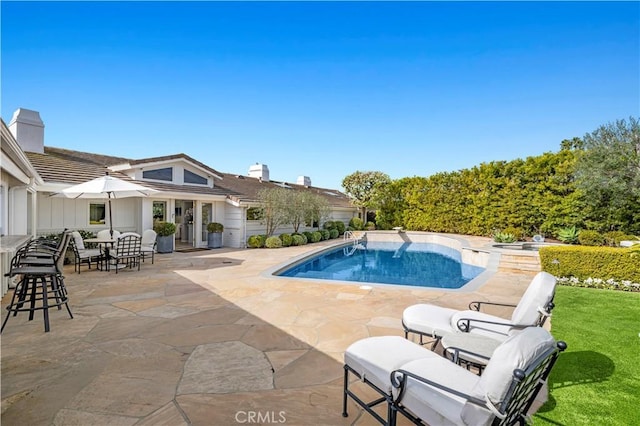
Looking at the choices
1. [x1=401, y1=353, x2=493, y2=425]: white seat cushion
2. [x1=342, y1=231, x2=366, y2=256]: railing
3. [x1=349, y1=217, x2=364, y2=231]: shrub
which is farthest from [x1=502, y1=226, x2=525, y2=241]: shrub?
[x1=401, y1=353, x2=493, y2=425]: white seat cushion

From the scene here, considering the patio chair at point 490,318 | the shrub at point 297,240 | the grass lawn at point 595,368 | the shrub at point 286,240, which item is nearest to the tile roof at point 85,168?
the shrub at point 286,240

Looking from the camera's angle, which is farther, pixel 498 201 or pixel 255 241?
pixel 498 201

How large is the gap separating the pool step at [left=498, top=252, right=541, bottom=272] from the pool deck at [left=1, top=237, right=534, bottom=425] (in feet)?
10.6

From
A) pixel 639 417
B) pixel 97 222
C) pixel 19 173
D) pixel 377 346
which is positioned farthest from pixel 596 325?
pixel 97 222

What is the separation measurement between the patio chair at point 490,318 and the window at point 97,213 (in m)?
13.9

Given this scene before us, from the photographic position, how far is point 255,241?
663 inches

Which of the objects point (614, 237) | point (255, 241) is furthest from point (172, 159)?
point (614, 237)

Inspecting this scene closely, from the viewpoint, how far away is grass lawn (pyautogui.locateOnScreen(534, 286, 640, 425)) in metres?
2.81

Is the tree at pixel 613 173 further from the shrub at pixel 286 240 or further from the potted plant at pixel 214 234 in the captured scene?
the potted plant at pixel 214 234

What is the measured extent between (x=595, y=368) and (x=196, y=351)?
16.3ft

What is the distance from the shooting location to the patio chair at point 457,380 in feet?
6.20

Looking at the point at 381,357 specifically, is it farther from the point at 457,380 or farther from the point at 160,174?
the point at 160,174

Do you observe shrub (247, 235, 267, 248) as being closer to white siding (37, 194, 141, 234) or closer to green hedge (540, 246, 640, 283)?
white siding (37, 194, 141, 234)

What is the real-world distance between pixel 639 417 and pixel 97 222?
16232 mm
